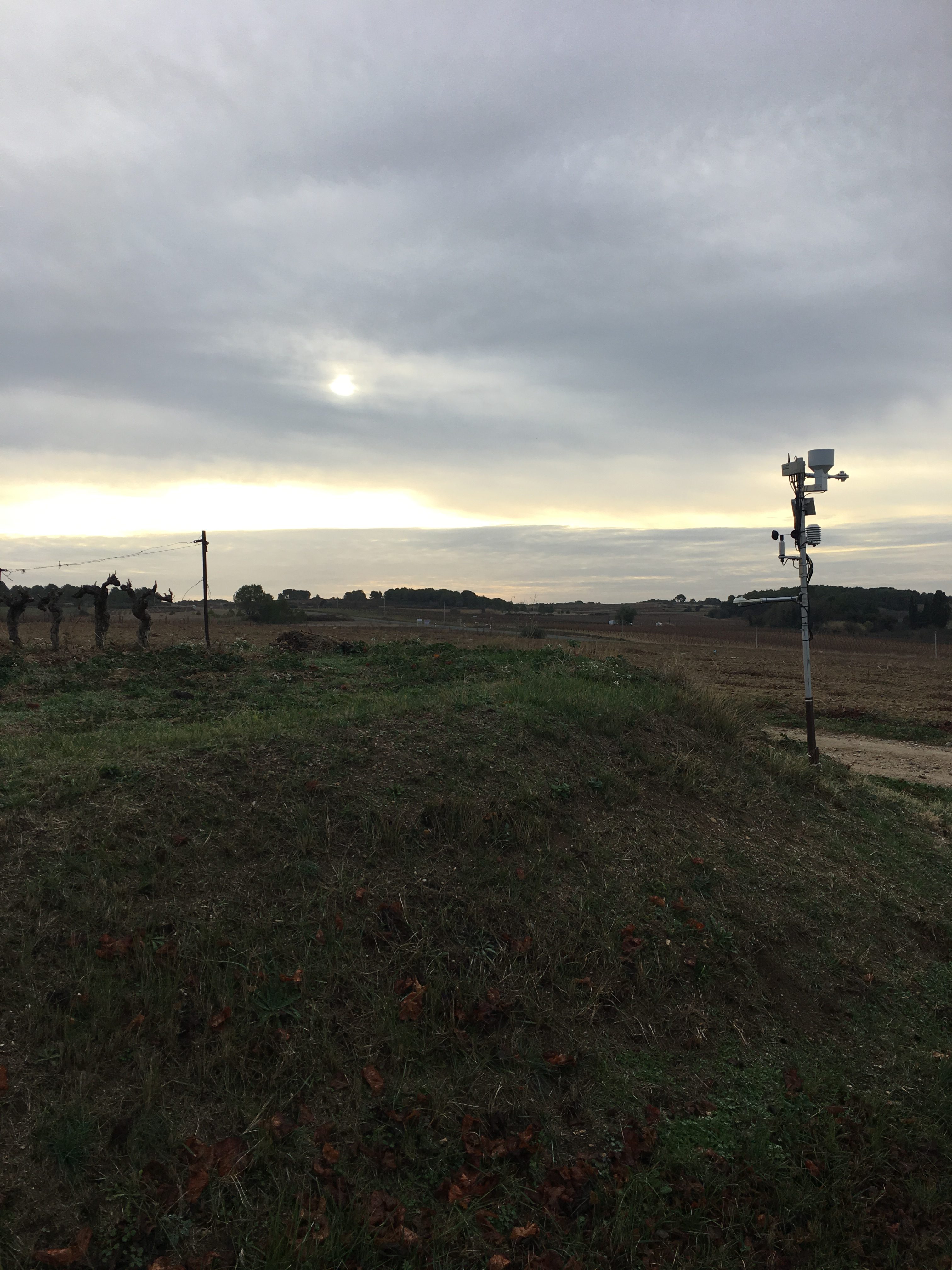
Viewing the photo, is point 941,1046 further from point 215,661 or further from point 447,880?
point 215,661

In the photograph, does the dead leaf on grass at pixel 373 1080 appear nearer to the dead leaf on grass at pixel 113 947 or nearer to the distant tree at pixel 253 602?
the dead leaf on grass at pixel 113 947

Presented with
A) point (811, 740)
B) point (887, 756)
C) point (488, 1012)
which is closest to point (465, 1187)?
point (488, 1012)

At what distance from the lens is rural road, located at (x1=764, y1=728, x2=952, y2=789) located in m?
14.4

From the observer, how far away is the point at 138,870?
5.31 metres

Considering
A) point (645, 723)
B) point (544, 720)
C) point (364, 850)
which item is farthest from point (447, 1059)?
point (645, 723)

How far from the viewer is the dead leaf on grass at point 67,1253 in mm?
3123

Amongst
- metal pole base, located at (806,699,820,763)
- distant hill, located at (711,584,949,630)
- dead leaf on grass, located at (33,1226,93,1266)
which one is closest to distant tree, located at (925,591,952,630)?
distant hill, located at (711,584,949,630)

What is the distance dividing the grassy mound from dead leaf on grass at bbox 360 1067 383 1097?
1.2 inches

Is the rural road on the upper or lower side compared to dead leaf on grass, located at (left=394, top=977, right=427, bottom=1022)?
lower

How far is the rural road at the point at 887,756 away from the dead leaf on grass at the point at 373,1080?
33.6 feet

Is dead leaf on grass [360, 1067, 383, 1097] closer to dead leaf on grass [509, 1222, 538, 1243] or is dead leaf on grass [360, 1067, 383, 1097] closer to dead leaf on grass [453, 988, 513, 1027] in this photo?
dead leaf on grass [453, 988, 513, 1027]

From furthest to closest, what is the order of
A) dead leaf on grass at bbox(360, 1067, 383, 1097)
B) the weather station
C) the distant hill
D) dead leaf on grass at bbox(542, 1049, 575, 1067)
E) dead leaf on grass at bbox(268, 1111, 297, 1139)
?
the distant hill
the weather station
dead leaf on grass at bbox(542, 1049, 575, 1067)
dead leaf on grass at bbox(360, 1067, 383, 1097)
dead leaf on grass at bbox(268, 1111, 297, 1139)

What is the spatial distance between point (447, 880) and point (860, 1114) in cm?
300

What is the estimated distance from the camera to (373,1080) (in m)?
4.21
